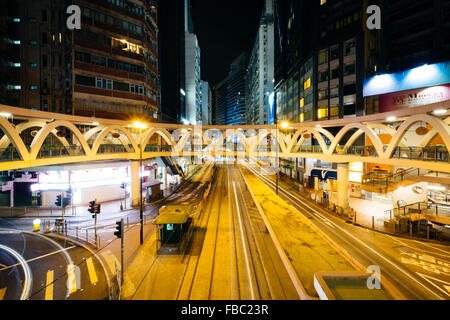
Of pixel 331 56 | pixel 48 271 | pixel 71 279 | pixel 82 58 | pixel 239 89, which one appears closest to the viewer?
pixel 71 279

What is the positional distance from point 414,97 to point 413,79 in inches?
80.7

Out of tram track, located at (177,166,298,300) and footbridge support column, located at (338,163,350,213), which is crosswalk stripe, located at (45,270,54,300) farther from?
footbridge support column, located at (338,163,350,213)

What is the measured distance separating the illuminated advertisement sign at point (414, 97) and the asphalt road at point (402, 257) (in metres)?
17.0

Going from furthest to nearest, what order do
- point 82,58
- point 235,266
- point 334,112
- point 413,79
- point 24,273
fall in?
1. point 334,112
2. point 82,58
3. point 413,79
4. point 235,266
5. point 24,273

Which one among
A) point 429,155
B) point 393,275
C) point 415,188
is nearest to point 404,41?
point 415,188

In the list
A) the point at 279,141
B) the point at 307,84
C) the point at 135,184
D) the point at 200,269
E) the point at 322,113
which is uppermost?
the point at 307,84

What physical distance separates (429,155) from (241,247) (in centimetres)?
1401

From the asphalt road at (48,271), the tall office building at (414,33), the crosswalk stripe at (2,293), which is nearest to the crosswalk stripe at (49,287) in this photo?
the asphalt road at (48,271)

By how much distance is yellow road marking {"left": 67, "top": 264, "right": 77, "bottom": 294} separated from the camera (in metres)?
10.1

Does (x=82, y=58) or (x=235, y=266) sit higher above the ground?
(x=82, y=58)

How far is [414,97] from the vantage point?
2436cm

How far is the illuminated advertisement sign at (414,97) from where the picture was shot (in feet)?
74.1

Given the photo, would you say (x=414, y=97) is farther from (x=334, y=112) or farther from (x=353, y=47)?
(x=353, y=47)

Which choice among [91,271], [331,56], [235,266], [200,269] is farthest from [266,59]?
[91,271]
